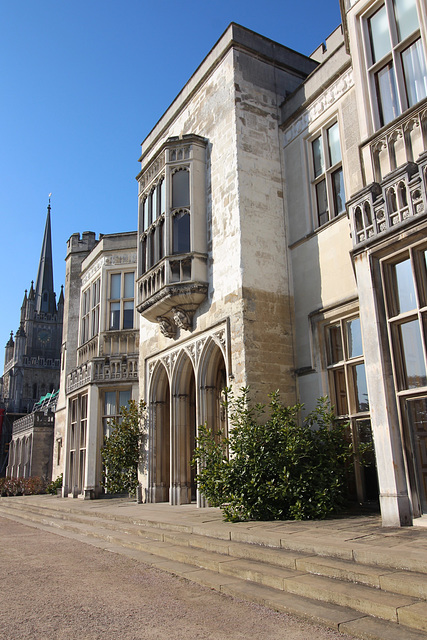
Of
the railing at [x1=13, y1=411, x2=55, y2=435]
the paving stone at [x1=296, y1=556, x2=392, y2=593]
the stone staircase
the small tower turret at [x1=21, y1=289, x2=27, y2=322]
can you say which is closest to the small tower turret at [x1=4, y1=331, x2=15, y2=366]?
the small tower turret at [x1=21, y1=289, x2=27, y2=322]

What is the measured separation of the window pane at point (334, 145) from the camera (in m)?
9.80

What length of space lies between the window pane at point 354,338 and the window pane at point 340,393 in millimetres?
433

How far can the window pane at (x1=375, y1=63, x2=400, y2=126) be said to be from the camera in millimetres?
6949

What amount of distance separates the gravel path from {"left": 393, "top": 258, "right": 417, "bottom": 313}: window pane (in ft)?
12.9

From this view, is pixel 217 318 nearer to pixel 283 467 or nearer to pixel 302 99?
pixel 283 467

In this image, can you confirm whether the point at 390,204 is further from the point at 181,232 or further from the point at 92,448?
the point at 92,448

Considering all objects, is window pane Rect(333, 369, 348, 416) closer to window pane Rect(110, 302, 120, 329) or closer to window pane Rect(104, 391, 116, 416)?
window pane Rect(104, 391, 116, 416)

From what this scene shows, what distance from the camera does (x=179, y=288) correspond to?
1098cm

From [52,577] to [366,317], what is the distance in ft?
15.0

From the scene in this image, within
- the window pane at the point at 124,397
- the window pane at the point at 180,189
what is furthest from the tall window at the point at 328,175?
the window pane at the point at 124,397


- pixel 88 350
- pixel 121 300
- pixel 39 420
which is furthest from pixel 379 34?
pixel 39 420

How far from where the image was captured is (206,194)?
11.6 m

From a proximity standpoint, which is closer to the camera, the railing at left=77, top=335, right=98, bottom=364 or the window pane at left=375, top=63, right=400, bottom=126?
the window pane at left=375, top=63, right=400, bottom=126

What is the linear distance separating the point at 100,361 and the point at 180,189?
6559 millimetres
